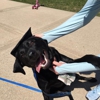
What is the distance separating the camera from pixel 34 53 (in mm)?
2268

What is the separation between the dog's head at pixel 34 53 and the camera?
2285 mm

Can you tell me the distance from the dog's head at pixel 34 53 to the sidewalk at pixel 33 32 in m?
0.68

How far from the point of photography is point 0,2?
833cm

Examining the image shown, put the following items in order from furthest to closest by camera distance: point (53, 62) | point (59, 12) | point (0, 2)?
1. point (0, 2)
2. point (59, 12)
3. point (53, 62)

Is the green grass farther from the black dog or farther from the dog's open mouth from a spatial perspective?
the dog's open mouth

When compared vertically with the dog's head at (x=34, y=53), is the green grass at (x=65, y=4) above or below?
below

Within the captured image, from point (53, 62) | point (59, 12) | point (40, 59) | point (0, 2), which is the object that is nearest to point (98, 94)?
point (53, 62)

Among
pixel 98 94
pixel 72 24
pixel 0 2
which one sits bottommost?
pixel 0 2

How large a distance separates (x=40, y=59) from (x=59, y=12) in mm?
4472

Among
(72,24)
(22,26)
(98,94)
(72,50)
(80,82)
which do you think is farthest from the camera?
(22,26)

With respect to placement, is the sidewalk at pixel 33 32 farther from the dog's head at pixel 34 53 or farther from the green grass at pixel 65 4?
the dog's head at pixel 34 53

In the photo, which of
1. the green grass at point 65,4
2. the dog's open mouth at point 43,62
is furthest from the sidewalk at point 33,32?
the dog's open mouth at point 43,62

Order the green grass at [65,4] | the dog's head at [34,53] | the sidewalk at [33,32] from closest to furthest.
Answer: the dog's head at [34,53] → the sidewalk at [33,32] → the green grass at [65,4]

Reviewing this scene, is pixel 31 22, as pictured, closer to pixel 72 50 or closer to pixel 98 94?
pixel 72 50
